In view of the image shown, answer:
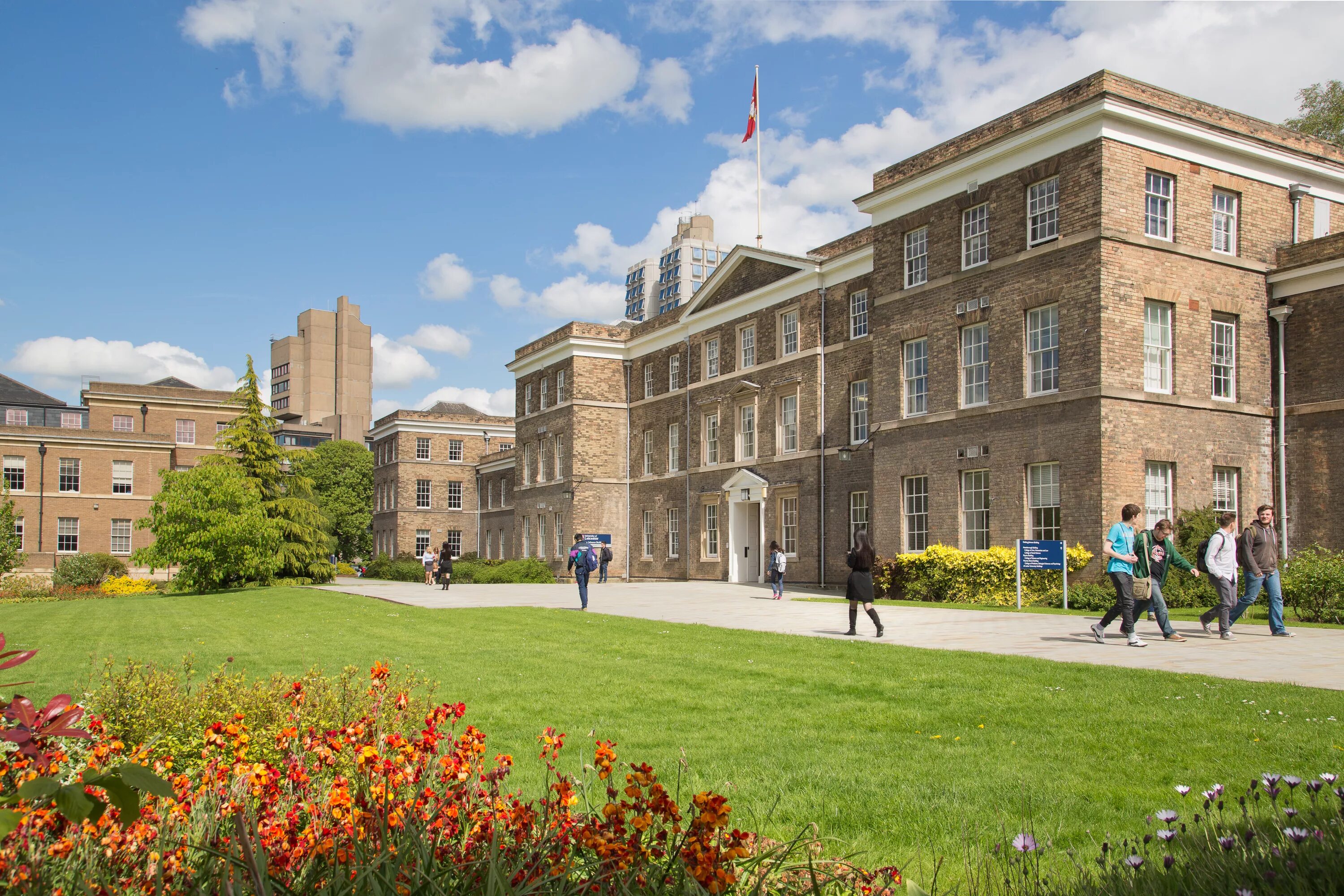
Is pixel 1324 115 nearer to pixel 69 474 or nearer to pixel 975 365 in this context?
pixel 975 365

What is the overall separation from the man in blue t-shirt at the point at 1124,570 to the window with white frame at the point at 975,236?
12790 mm

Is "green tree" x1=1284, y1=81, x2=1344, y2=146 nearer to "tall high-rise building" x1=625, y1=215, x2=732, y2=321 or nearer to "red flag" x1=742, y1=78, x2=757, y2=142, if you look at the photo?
"red flag" x1=742, y1=78, x2=757, y2=142

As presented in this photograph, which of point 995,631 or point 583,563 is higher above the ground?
point 583,563

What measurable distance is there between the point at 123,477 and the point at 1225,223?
61982mm

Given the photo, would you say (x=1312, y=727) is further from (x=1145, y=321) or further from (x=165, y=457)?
(x=165, y=457)

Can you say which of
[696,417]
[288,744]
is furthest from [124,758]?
[696,417]

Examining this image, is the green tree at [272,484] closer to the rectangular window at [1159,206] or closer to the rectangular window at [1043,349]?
the rectangular window at [1043,349]

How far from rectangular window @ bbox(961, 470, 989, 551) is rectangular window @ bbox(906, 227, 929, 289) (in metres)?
5.72

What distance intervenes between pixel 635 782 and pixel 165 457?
67.4 meters

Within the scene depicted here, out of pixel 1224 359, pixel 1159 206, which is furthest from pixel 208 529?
pixel 1224 359

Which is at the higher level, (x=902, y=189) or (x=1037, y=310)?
(x=902, y=189)

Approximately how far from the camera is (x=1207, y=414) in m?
22.7

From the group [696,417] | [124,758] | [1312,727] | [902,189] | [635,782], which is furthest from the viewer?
[696,417]

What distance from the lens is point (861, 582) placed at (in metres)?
15.1
